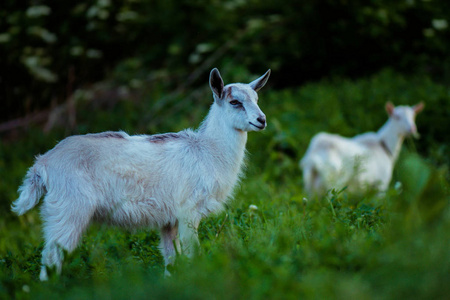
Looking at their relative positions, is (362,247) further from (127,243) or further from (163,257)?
(127,243)

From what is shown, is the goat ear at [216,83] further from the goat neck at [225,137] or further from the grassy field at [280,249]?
the grassy field at [280,249]

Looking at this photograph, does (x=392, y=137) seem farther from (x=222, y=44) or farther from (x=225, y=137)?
(x=222, y=44)

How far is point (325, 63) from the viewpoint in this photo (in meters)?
12.3

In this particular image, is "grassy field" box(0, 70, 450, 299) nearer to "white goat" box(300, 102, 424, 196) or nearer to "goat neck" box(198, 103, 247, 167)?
"white goat" box(300, 102, 424, 196)

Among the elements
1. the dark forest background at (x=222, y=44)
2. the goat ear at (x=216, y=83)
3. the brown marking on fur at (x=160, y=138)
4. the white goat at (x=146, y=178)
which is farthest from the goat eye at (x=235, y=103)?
the dark forest background at (x=222, y=44)

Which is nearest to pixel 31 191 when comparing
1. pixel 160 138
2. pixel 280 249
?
pixel 160 138

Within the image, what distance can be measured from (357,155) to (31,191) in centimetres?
444

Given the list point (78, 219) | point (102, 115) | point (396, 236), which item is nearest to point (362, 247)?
point (396, 236)

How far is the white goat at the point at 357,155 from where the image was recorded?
23.1 feet

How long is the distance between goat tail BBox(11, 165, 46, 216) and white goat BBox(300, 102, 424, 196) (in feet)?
12.9

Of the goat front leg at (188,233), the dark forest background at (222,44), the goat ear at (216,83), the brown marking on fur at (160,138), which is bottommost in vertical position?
the dark forest background at (222,44)

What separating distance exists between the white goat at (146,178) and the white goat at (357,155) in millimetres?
2589

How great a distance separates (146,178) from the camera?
409 centimetres

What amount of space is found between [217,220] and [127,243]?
3.00ft
